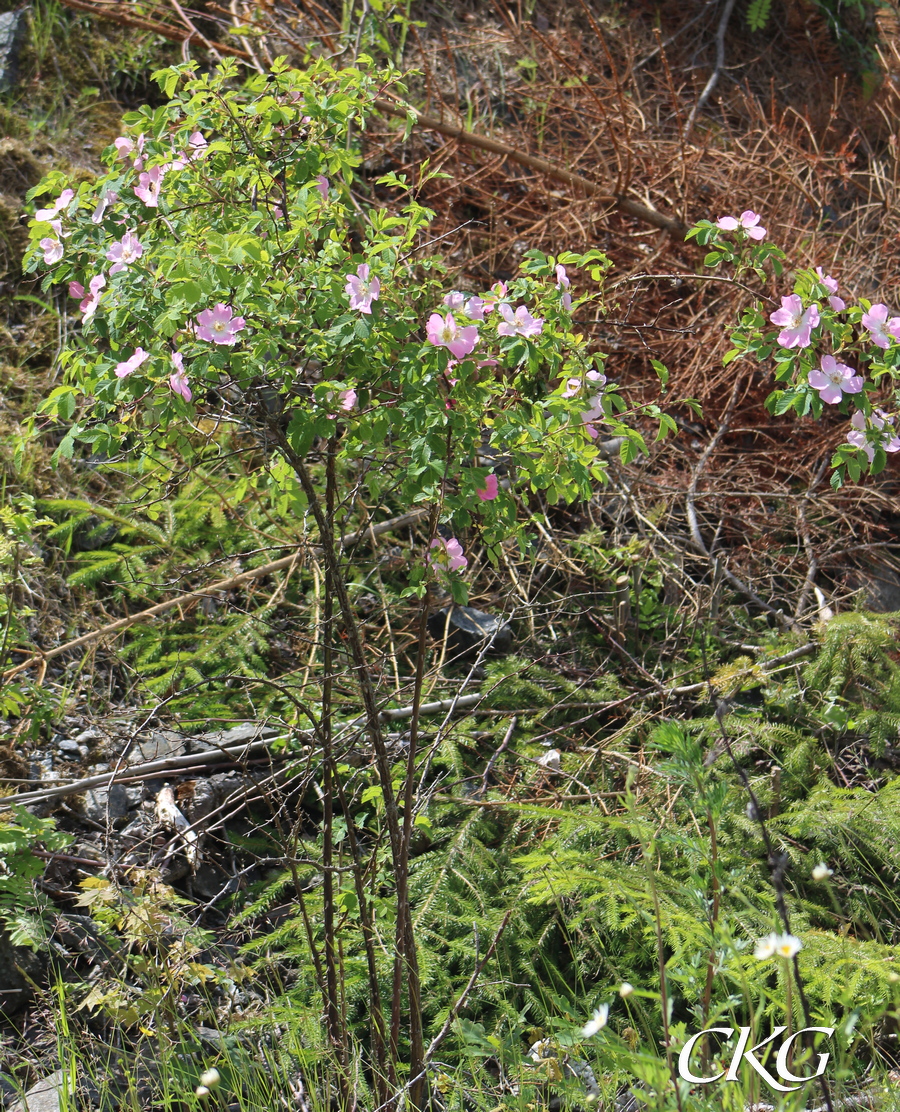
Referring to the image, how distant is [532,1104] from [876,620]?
6.09 feet

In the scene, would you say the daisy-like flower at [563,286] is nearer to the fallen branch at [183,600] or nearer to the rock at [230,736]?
the fallen branch at [183,600]

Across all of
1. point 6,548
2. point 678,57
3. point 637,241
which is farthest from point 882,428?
point 678,57

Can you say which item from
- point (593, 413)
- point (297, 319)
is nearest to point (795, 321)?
point (593, 413)

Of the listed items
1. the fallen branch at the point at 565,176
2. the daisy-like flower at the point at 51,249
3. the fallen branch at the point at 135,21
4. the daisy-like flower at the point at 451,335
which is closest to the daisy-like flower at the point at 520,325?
the daisy-like flower at the point at 451,335

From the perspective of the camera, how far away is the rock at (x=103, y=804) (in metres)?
2.70

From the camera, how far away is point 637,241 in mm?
4469

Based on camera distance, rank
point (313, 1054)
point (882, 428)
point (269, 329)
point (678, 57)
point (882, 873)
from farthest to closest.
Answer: point (678, 57) < point (882, 873) < point (882, 428) < point (313, 1054) < point (269, 329)

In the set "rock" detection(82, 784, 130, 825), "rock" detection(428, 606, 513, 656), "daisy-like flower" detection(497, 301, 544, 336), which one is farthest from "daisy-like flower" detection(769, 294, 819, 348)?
"rock" detection(82, 784, 130, 825)

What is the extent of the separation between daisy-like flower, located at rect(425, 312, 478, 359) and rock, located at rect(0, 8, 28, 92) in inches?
161

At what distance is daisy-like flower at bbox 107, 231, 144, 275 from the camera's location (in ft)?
5.96

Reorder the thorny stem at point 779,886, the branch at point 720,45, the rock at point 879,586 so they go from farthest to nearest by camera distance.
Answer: the branch at point 720,45
the rock at point 879,586
the thorny stem at point 779,886

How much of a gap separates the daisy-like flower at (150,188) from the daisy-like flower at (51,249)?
0.65 ft

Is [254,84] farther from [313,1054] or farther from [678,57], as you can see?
[678,57]

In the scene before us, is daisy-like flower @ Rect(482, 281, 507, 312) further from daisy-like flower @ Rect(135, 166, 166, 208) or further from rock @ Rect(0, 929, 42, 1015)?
rock @ Rect(0, 929, 42, 1015)
